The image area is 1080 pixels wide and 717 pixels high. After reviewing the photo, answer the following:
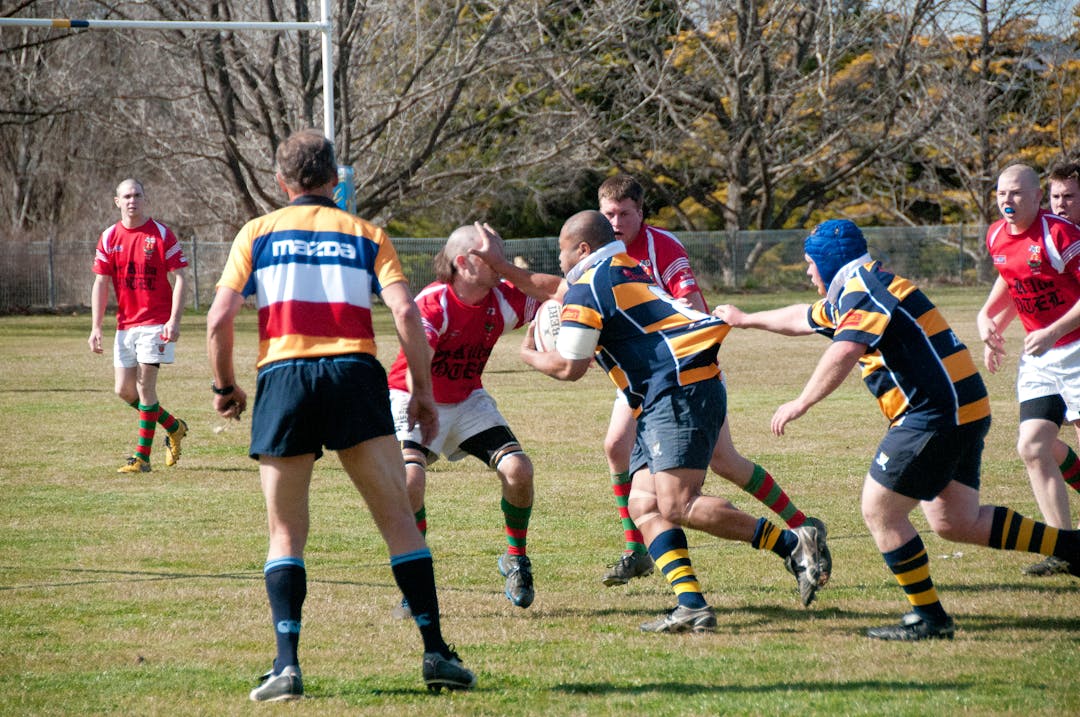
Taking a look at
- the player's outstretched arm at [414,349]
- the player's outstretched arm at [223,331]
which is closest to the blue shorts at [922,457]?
the player's outstretched arm at [414,349]

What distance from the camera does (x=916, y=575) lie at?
17.1 feet

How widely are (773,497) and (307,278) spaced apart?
2991 millimetres

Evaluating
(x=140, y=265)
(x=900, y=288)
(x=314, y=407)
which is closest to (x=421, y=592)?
(x=314, y=407)

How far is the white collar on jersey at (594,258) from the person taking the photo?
5410 millimetres

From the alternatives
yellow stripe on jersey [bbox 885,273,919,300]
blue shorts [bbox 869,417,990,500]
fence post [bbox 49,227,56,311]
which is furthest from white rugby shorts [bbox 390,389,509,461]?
fence post [bbox 49,227,56,311]

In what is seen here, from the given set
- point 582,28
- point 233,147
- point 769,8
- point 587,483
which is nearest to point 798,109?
point 769,8

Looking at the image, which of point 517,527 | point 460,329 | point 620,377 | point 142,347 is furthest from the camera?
point 142,347

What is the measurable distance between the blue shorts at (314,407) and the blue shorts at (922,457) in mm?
2136

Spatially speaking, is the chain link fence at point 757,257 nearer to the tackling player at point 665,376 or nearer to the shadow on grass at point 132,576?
the shadow on grass at point 132,576

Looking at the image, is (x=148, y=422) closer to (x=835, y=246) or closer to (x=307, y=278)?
(x=307, y=278)

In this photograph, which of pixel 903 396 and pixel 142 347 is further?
pixel 142 347

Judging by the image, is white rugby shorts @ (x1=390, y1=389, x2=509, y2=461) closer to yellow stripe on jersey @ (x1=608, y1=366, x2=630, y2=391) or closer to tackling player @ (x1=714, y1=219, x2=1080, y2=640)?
yellow stripe on jersey @ (x1=608, y1=366, x2=630, y2=391)

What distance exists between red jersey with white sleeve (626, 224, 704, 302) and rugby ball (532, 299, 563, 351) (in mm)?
1125

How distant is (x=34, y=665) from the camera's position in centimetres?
490
